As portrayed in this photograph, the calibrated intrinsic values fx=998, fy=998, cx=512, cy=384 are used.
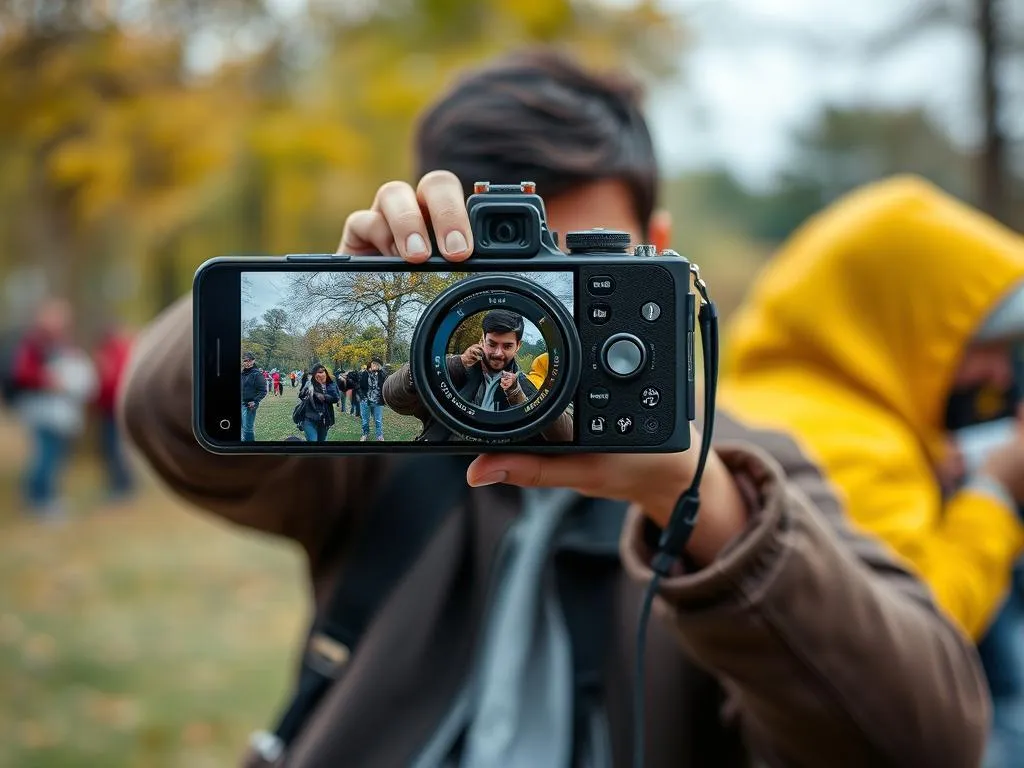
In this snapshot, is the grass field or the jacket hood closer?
the jacket hood

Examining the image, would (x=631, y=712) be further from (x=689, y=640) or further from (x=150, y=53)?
(x=150, y=53)

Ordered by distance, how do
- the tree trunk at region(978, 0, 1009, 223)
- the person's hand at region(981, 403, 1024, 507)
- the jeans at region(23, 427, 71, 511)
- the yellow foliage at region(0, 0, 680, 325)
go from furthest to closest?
1. the jeans at region(23, 427, 71, 511)
2. the yellow foliage at region(0, 0, 680, 325)
3. the tree trunk at region(978, 0, 1009, 223)
4. the person's hand at region(981, 403, 1024, 507)

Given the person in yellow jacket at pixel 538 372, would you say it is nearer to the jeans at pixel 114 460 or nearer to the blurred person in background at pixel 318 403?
the blurred person in background at pixel 318 403

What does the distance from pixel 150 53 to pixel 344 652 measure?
23.4ft

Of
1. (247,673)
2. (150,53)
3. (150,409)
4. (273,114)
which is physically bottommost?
(247,673)

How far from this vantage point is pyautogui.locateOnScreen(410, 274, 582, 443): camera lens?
1072 mm

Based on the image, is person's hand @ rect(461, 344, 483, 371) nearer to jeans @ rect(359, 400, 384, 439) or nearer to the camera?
the camera

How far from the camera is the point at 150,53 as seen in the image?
7531 millimetres

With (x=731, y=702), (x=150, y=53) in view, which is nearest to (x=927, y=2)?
(x=150, y=53)

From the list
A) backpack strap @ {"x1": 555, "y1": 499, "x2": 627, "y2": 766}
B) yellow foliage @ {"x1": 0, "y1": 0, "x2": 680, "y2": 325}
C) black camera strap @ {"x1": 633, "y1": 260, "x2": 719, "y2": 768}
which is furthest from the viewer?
yellow foliage @ {"x1": 0, "y1": 0, "x2": 680, "y2": 325}

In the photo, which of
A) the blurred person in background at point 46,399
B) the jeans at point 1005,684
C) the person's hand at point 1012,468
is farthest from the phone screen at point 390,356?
the blurred person in background at point 46,399

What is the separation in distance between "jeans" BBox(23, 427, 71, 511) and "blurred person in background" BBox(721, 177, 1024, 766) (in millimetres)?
7847

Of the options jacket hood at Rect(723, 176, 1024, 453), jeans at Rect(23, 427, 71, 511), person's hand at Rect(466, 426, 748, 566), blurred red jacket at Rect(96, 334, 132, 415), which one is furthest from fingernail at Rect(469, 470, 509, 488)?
blurred red jacket at Rect(96, 334, 132, 415)

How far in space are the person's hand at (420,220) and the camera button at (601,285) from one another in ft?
0.46
